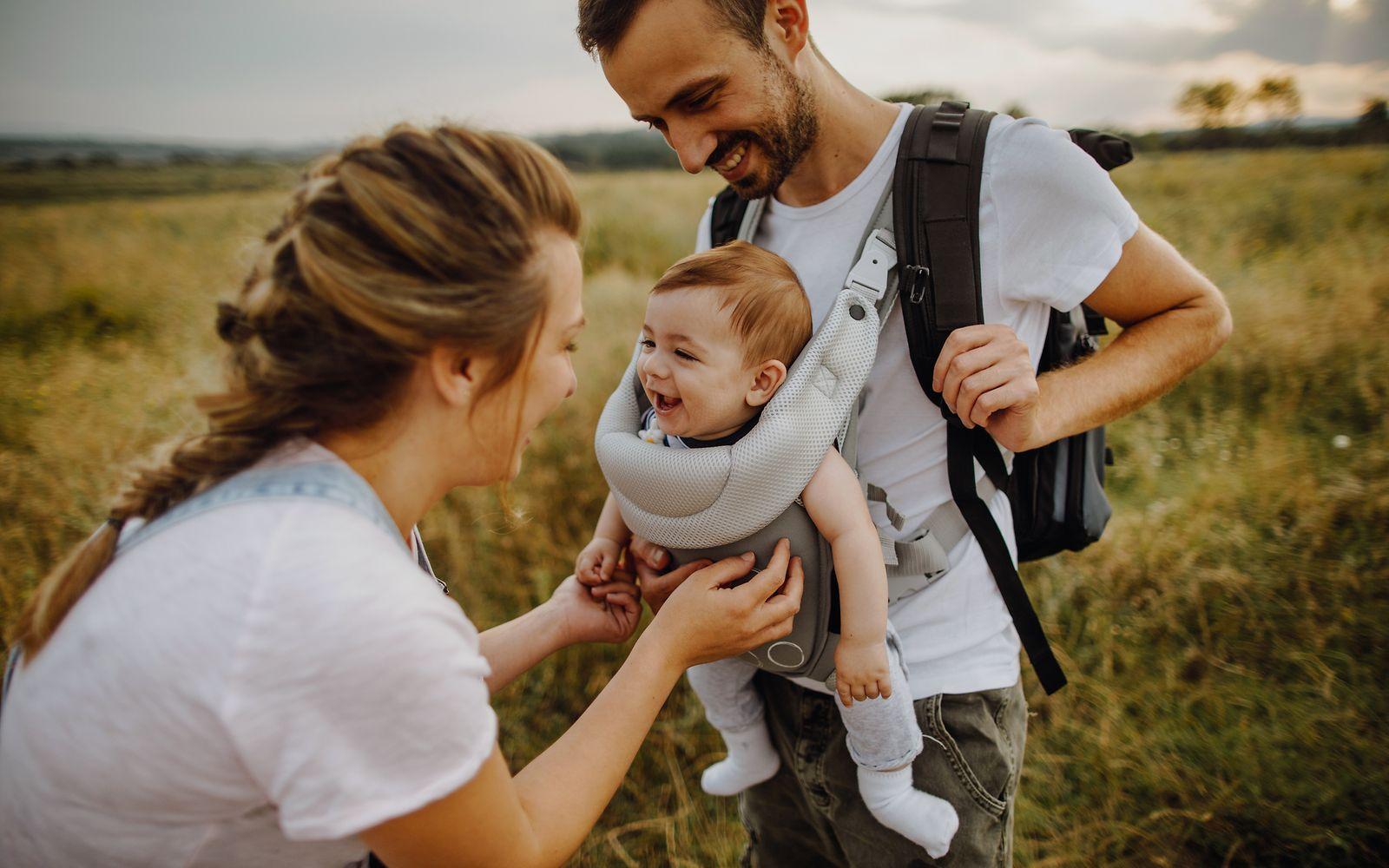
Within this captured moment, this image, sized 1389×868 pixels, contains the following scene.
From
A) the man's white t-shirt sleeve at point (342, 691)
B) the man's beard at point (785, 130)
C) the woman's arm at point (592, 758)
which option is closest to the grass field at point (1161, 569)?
the man's white t-shirt sleeve at point (342, 691)

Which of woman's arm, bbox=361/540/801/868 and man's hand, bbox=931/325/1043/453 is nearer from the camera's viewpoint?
Result: woman's arm, bbox=361/540/801/868

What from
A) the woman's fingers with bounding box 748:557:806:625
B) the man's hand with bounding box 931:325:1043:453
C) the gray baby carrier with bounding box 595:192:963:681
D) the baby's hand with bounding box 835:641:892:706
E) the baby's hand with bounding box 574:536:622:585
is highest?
the man's hand with bounding box 931:325:1043:453

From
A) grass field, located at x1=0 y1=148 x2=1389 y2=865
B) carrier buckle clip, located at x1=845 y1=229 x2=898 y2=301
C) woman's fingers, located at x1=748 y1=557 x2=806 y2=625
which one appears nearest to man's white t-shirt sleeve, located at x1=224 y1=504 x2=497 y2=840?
grass field, located at x1=0 y1=148 x2=1389 y2=865

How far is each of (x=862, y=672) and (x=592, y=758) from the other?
728 millimetres

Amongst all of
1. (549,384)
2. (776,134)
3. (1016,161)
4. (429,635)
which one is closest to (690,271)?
(776,134)

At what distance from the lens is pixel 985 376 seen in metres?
1.77

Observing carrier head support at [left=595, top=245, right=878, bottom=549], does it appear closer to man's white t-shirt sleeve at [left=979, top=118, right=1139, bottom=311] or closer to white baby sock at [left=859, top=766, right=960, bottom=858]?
man's white t-shirt sleeve at [left=979, top=118, right=1139, bottom=311]

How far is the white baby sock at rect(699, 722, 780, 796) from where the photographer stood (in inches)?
92.7

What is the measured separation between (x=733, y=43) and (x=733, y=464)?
50.2 inches

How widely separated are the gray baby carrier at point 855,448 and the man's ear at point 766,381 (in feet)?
0.34

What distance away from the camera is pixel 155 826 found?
3.89 feet

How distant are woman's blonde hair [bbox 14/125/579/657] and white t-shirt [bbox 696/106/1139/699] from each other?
1.09 m

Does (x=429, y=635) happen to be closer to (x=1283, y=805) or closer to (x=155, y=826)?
(x=155, y=826)

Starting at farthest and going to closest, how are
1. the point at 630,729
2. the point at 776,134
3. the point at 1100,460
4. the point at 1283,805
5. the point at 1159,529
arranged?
the point at 1159,529 < the point at 1283,805 < the point at 1100,460 < the point at 776,134 < the point at 630,729
